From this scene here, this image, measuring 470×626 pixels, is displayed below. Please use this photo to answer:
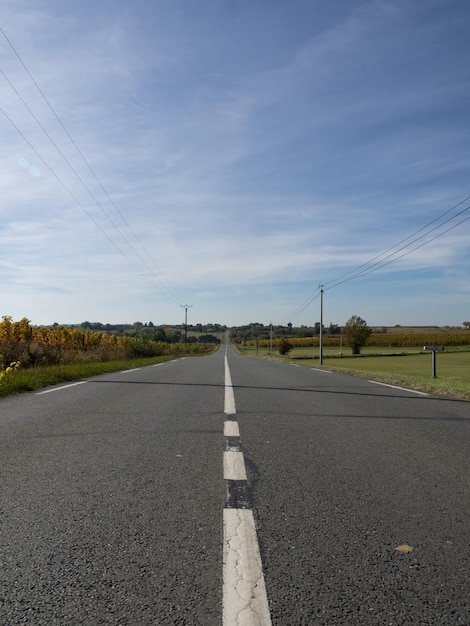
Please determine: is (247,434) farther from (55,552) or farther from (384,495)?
(55,552)

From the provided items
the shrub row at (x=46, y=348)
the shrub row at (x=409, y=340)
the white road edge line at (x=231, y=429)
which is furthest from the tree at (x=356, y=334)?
the white road edge line at (x=231, y=429)

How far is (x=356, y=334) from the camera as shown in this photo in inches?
3900

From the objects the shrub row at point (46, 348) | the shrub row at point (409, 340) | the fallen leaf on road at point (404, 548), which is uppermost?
the shrub row at point (409, 340)

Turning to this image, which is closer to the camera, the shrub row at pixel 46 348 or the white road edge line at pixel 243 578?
the white road edge line at pixel 243 578

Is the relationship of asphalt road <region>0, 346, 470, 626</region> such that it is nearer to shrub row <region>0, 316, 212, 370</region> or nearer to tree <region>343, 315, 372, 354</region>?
shrub row <region>0, 316, 212, 370</region>

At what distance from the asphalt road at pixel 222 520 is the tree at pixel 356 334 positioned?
91.8m

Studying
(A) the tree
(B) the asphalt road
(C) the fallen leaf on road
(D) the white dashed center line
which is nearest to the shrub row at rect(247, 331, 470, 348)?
(A) the tree

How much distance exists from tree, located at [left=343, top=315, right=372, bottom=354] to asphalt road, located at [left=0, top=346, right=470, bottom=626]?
91.8 meters

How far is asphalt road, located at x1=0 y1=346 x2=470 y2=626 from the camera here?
233 centimetres

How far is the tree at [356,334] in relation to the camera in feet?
321

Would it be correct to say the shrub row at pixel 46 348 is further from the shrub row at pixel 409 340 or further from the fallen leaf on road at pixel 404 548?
the shrub row at pixel 409 340

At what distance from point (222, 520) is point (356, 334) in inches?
3879

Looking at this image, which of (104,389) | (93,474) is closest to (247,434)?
(93,474)

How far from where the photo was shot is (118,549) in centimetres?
290
